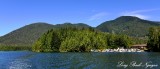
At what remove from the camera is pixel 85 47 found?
648 ft

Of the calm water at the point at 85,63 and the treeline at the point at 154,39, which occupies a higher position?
the treeline at the point at 154,39

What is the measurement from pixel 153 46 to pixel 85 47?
39.8 metres

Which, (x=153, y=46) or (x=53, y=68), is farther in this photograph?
(x=153, y=46)

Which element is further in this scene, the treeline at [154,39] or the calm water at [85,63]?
the treeline at [154,39]

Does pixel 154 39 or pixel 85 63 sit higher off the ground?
pixel 154 39

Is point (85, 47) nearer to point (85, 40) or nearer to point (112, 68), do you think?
point (85, 40)

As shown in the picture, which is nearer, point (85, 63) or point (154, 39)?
point (85, 63)

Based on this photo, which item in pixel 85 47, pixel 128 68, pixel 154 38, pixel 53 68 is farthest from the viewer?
pixel 85 47

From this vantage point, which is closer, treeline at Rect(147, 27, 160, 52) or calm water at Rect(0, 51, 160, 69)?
calm water at Rect(0, 51, 160, 69)

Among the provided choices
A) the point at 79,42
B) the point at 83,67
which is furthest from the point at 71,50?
the point at 83,67

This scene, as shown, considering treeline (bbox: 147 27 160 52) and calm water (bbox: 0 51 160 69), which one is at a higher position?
treeline (bbox: 147 27 160 52)

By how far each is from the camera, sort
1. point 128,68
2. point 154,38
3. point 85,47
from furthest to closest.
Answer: point 85,47
point 154,38
point 128,68

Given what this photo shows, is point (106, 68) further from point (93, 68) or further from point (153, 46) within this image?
point (153, 46)

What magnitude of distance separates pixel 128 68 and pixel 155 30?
11926cm
